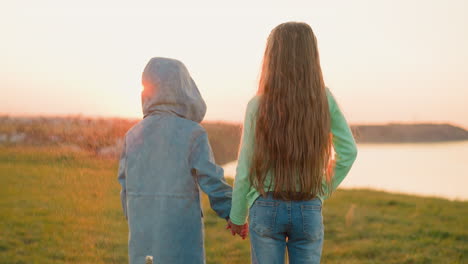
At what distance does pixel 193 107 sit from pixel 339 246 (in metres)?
4.39

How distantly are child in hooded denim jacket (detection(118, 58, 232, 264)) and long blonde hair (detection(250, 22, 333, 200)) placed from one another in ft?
1.52

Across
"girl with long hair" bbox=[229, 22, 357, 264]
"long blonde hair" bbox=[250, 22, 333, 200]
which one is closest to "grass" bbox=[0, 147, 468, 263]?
"girl with long hair" bbox=[229, 22, 357, 264]

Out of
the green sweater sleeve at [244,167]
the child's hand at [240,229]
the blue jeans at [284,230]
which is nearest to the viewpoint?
the blue jeans at [284,230]

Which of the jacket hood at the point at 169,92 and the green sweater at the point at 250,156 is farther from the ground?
the jacket hood at the point at 169,92

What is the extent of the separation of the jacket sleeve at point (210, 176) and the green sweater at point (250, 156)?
0.20 m

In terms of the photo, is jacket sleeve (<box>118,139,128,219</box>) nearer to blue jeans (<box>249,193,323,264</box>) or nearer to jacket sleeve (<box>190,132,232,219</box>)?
jacket sleeve (<box>190,132,232,219</box>)

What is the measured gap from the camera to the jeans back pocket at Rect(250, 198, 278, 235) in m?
2.36

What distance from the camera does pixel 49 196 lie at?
29.5 feet

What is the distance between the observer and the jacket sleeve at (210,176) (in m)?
2.74

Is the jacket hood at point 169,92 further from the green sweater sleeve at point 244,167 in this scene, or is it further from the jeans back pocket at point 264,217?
the jeans back pocket at point 264,217

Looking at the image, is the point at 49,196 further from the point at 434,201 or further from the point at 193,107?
the point at 434,201

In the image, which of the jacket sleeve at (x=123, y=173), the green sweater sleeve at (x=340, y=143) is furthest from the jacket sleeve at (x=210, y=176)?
the green sweater sleeve at (x=340, y=143)

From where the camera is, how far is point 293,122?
244 cm

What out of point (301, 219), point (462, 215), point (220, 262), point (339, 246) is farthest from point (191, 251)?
point (462, 215)
